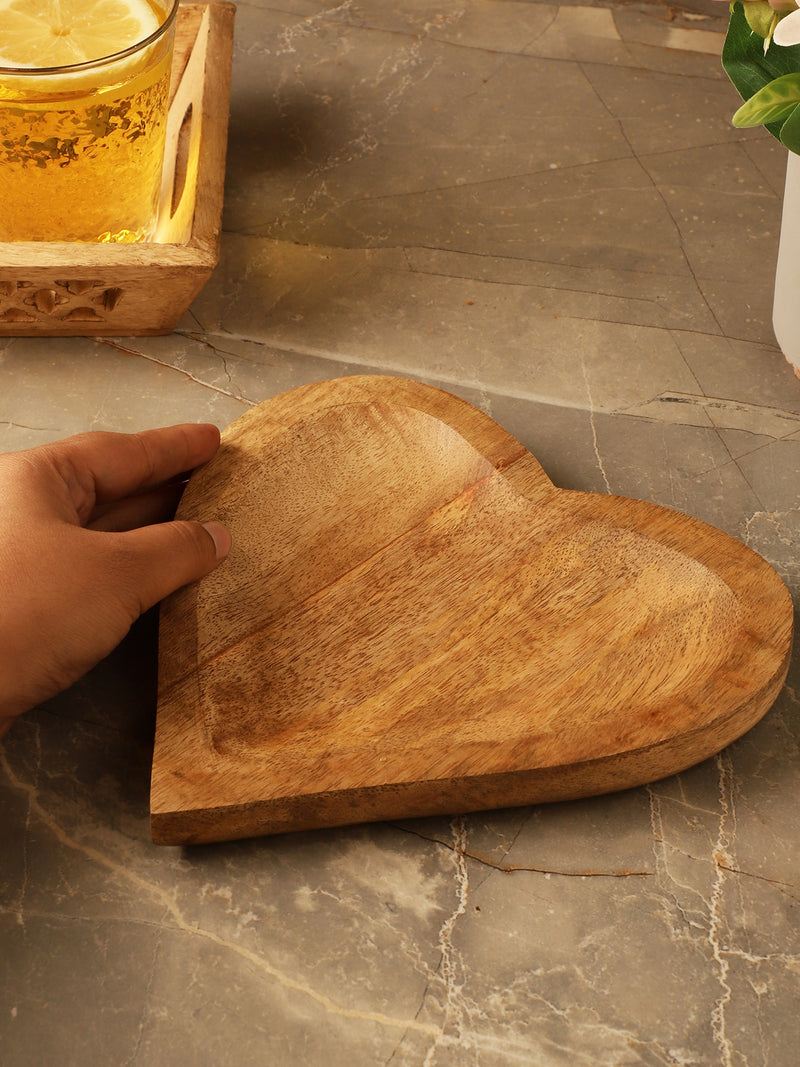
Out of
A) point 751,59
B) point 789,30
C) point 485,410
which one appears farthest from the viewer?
point 485,410

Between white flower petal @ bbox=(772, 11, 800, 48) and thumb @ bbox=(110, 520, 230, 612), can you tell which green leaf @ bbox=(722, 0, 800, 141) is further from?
thumb @ bbox=(110, 520, 230, 612)

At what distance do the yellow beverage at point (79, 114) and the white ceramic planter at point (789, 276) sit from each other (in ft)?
1.37

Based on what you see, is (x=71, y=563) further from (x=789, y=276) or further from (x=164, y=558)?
(x=789, y=276)

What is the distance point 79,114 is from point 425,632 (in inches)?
15.4

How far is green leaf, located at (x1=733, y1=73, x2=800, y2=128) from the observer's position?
0.55 meters

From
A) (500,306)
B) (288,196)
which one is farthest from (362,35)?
(500,306)

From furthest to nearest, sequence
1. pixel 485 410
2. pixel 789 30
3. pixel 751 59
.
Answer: pixel 485 410 → pixel 751 59 → pixel 789 30

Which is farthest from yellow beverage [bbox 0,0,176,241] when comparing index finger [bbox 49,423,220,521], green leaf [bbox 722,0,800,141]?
green leaf [bbox 722,0,800,141]

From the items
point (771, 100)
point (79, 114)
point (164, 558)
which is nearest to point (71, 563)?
point (164, 558)

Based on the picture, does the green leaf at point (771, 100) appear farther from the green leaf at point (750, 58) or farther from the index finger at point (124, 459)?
the index finger at point (124, 459)

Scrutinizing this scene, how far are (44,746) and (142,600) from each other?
0.33 ft

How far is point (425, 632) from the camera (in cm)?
59

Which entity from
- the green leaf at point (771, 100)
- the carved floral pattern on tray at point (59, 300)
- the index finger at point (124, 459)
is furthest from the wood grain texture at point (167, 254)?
the green leaf at point (771, 100)

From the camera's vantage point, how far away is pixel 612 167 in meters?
0.90
